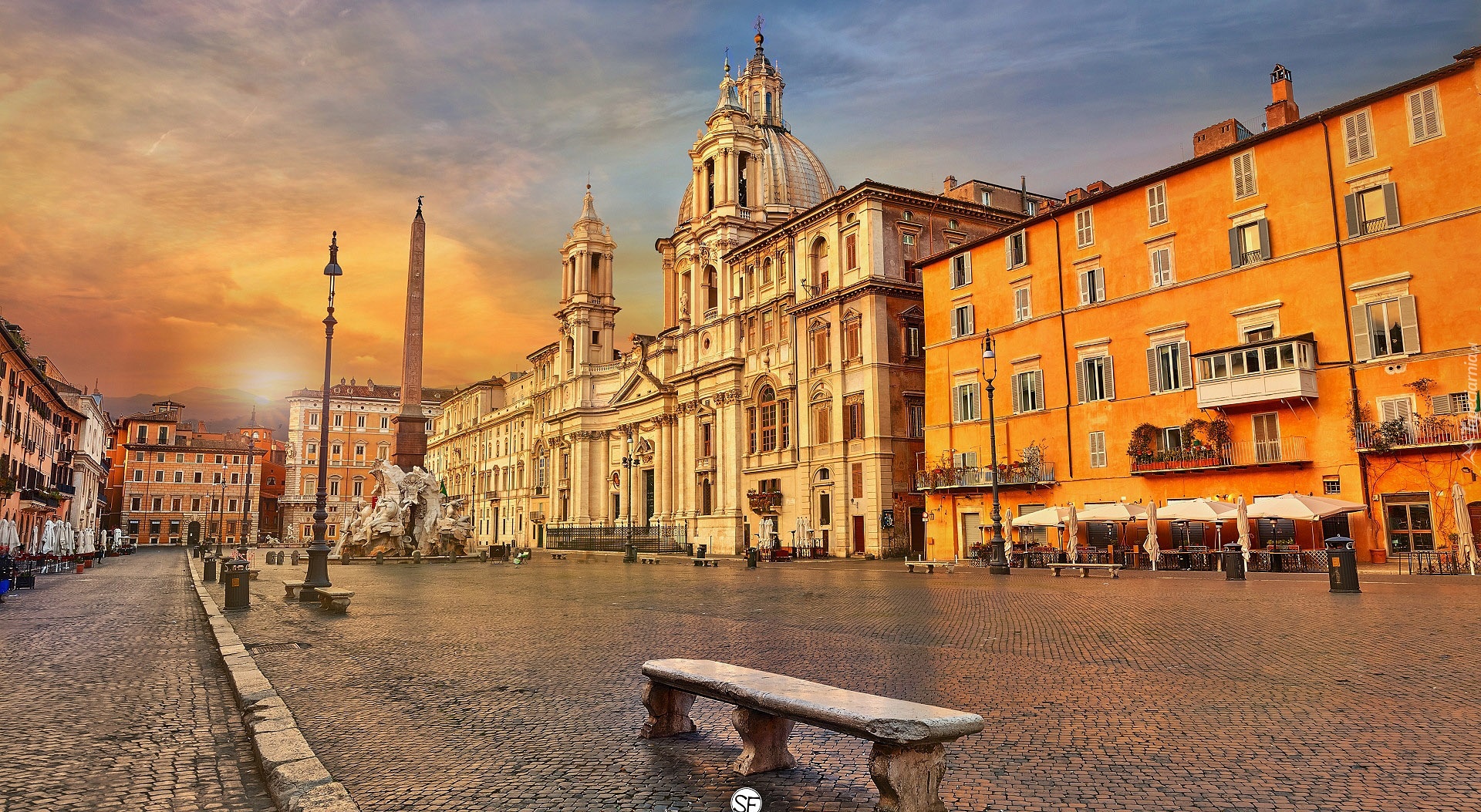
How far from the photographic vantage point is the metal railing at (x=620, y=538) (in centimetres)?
5684

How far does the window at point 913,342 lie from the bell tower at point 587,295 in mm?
38921

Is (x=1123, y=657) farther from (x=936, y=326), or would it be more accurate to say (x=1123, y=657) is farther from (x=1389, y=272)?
(x=936, y=326)

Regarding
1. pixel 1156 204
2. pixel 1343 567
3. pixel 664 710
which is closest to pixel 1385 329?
pixel 1156 204

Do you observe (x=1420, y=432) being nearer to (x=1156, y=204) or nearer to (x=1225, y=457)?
(x=1225, y=457)

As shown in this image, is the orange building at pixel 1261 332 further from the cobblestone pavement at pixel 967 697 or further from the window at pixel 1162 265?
the cobblestone pavement at pixel 967 697

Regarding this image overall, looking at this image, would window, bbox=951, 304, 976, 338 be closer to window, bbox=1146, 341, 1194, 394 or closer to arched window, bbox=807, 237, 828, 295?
arched window, bbox=807, 237, 828, 295

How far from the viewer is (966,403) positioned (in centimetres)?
4006

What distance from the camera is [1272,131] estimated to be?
29359mm

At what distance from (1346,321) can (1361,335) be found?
0.58 metres

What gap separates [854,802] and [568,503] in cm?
7484

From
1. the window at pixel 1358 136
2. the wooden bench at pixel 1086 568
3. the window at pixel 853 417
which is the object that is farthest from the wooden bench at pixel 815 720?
the window at pixel 853 417

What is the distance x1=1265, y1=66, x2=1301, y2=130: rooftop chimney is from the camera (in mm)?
34906

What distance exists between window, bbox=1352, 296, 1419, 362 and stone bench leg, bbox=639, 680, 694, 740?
91.1 ft

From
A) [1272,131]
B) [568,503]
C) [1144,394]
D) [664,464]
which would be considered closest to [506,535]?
[568,503]
